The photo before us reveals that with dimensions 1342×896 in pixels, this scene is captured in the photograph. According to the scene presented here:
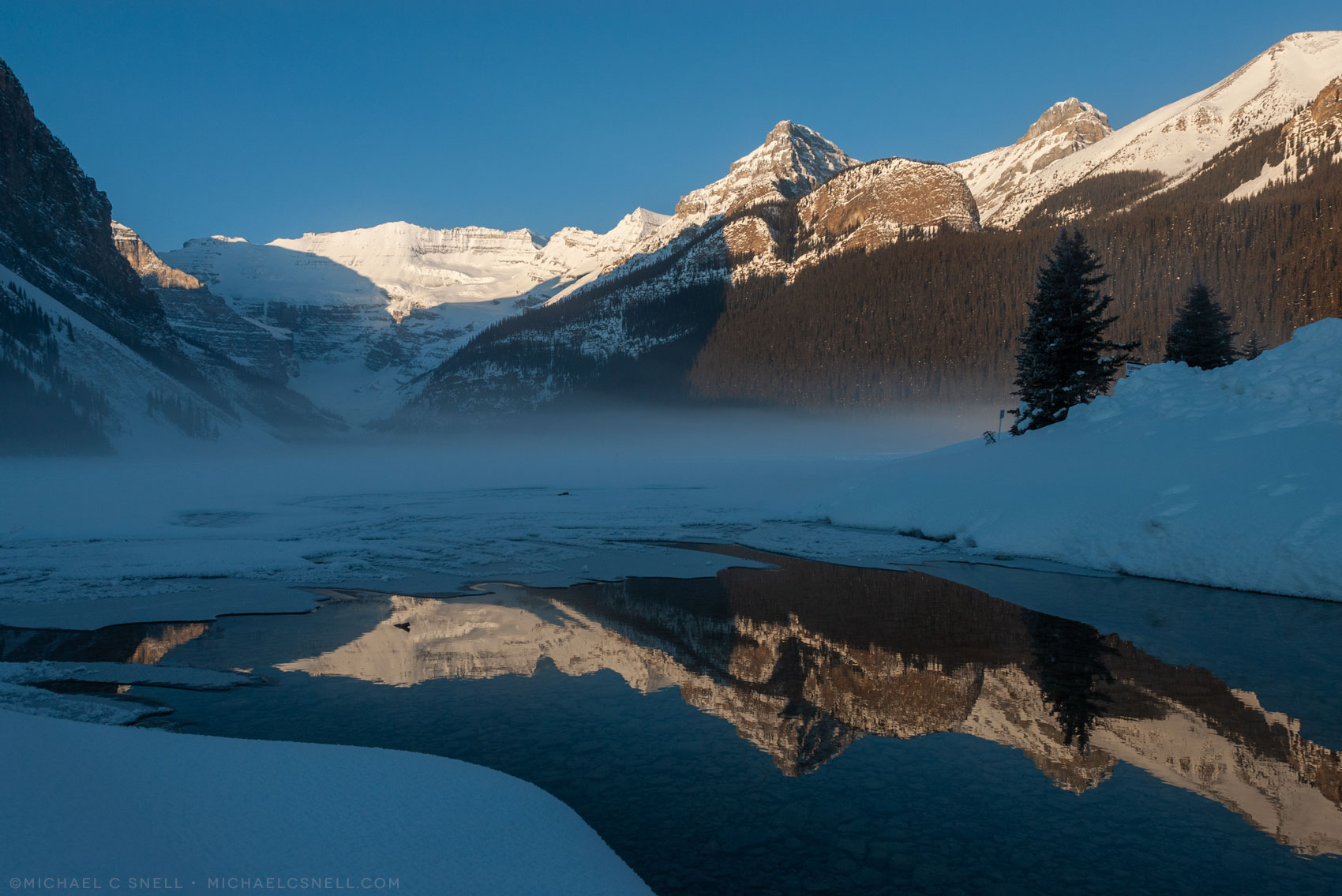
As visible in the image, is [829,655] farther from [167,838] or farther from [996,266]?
[996,266]

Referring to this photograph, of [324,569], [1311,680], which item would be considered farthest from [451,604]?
[1311,680]

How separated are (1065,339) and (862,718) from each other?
85.9ft

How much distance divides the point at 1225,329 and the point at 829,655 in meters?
42.8

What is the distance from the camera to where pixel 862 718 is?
847 centimetres

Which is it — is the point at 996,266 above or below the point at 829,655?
above

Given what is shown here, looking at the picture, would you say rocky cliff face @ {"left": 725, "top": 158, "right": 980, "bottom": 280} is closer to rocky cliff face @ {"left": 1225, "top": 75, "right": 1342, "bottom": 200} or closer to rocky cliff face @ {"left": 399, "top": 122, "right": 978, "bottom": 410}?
rocky cliff face @ {"left": 399, "top": 122, "right": 978, "bottom": 410}

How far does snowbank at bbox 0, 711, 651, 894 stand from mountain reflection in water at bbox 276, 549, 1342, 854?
292 cm

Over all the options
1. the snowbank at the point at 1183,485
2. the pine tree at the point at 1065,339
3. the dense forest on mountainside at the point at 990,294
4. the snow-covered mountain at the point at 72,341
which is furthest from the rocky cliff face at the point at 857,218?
the snowbank at the point at 1183,485

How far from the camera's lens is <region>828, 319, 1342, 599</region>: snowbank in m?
14.8

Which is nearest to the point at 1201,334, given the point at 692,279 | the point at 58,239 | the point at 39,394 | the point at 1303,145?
the point at 1303,145

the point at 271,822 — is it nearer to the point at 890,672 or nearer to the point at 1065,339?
the point at 890,672

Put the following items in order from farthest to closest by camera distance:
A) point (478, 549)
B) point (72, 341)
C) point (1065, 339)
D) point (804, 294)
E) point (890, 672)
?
point (804, 294) → point (72, 341) → point (1065, 339) → point (478, 549) → point (890, 672)

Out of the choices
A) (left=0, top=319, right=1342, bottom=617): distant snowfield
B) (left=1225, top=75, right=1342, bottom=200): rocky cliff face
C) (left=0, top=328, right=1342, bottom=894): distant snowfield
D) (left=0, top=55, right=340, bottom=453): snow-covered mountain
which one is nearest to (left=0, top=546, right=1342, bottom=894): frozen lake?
(left=0, top=328, right=1342, bottom=894): distant snowfield

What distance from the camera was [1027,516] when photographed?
2008 cm
